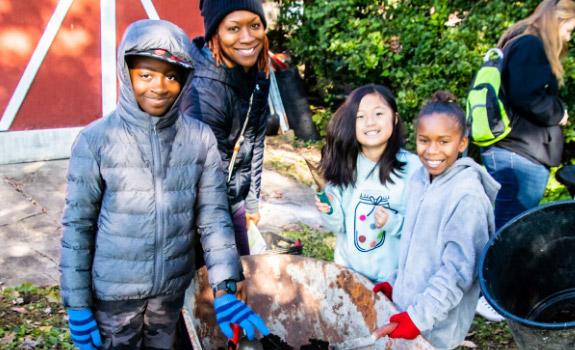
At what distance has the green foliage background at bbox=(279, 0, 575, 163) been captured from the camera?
6.34 meters

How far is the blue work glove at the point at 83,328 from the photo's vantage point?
197cm

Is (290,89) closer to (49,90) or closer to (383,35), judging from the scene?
(383,35)

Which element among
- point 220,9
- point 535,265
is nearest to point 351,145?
point 220,9

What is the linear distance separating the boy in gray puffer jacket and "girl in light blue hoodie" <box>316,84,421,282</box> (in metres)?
0.80

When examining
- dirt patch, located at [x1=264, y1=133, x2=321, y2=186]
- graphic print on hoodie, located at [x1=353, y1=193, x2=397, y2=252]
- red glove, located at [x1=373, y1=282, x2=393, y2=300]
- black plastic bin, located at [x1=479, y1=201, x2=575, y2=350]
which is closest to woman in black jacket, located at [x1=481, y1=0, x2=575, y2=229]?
Result: graphic print on hoodie, located at [x1=353, y1=193, x2=397, y2=252]

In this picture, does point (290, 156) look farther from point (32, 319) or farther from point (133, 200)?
point (133, 200)

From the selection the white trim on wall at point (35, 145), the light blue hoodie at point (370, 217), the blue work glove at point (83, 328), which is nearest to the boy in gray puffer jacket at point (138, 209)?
the blue work glove at point (83, 328)

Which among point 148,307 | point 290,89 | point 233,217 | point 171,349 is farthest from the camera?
point 290,89

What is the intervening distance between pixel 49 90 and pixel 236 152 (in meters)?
4.72

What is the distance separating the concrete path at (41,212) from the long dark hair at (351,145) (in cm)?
268

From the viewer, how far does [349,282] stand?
7.78 feet

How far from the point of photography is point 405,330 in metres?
1.92

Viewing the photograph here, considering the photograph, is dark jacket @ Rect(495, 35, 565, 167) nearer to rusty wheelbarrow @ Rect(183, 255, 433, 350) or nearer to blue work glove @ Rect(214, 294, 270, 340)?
rusty wheelbarrow @ Rect(183, 255, 433, 350)

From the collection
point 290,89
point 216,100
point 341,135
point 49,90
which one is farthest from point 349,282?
point 290,89
